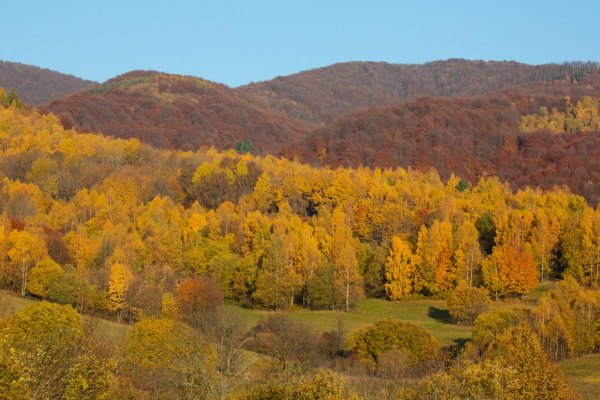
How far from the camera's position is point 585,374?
47.4 metres

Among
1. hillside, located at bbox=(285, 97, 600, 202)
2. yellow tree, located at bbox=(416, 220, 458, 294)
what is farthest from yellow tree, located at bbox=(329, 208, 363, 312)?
hillside, located at bbox=(285, 97, 600, 202)

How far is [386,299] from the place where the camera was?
79.3 m

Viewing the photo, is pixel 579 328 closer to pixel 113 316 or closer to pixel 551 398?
pixel 551 398

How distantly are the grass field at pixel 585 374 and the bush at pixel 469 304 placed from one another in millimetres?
12306

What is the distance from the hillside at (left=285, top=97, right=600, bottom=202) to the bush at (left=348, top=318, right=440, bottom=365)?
289ft

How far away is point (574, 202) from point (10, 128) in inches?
3514

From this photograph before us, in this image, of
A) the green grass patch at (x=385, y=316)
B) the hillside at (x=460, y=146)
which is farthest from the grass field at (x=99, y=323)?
the hillside at (x=460, y=146)

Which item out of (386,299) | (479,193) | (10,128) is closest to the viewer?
(386,299)

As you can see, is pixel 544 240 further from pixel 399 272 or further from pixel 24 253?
pixel 24 253

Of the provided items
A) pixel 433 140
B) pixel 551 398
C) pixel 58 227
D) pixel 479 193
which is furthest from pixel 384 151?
pixel 551 398

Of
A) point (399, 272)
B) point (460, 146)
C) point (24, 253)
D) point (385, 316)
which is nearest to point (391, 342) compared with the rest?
point (385, 316)

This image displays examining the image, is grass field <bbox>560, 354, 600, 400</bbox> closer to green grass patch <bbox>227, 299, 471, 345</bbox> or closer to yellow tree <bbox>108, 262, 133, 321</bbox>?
green grass patch <bbox>227, 299, 471, 345</bbox>

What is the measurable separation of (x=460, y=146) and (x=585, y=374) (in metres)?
130

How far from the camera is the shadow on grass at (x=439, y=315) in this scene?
225 ft
